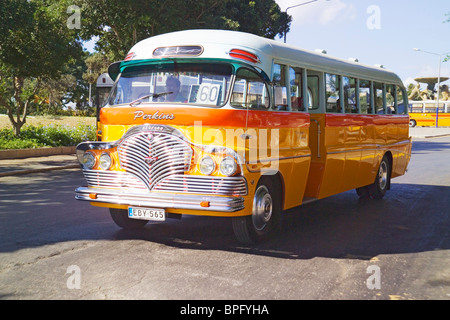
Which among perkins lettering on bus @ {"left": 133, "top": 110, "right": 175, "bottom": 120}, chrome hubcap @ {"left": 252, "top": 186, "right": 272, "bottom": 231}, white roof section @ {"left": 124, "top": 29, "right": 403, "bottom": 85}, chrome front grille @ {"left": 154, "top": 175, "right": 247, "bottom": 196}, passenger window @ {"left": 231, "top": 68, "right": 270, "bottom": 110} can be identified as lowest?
chrome hubcap @ {"left": 252, "top": 186, "right": 272, "bottom": 231}

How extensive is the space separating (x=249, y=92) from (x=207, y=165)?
120 centimetres

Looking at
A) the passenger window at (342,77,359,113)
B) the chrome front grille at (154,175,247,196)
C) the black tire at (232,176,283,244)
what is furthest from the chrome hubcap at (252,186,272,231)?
the passenger window at (342,77,359,113)

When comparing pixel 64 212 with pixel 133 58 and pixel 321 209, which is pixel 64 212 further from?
pixel 321 209

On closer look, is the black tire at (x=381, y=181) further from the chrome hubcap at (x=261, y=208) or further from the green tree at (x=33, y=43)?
the green tree at (x=33, y=43)

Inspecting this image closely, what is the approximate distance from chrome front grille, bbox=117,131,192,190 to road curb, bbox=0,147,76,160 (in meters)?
12.5

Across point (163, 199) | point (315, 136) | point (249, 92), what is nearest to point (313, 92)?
point (315, 136)

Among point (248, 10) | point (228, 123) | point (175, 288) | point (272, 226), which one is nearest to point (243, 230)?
point (272, 226)

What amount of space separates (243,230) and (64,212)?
375 cm

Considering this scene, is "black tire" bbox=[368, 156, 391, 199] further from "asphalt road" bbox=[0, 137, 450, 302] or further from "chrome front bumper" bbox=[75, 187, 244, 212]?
"chrome front bumper" bbox=[75, 187, 244, 212]

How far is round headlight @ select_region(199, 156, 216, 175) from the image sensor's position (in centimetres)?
652

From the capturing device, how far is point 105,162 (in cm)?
722

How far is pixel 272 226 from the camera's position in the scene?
760 cm
